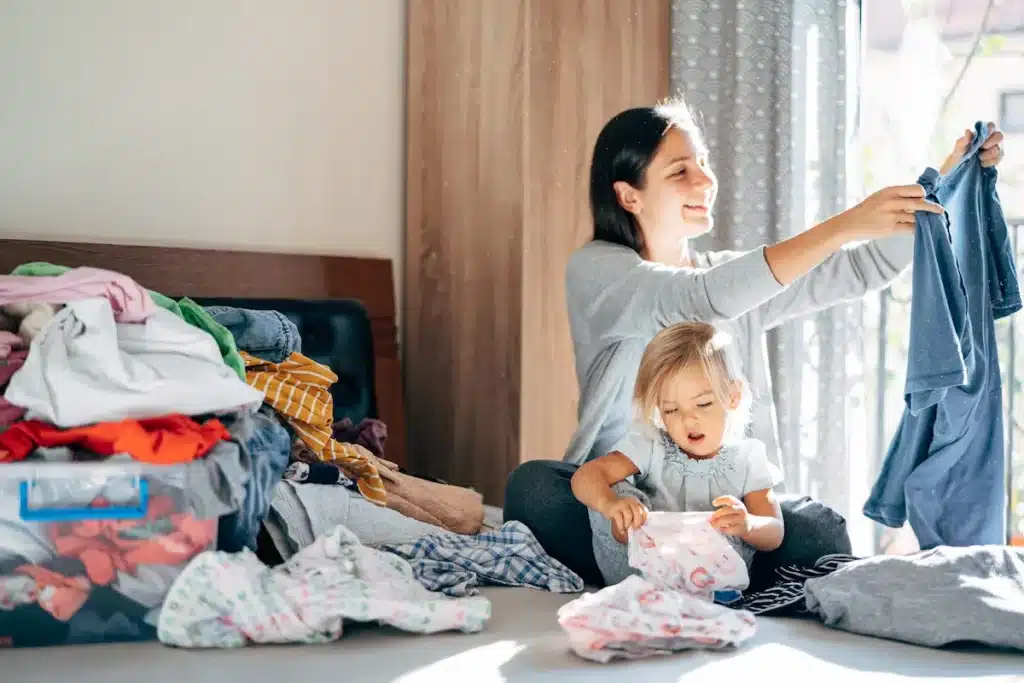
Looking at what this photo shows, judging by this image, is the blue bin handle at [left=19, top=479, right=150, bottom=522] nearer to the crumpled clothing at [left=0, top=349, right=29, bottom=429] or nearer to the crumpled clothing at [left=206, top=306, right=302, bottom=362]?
the crumpled clothing at [left=0, top=349, right=29, bottom=429]

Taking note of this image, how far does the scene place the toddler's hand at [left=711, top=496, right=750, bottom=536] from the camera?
5.95ft

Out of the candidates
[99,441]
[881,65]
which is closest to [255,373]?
[99,441]

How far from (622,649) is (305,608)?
0.42 meters

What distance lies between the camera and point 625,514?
1846 millimetres

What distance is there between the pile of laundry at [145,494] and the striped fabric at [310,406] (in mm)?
111

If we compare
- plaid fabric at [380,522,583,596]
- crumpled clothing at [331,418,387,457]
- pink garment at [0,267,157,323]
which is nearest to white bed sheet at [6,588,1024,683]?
plaid fabric at [380,522,583,596]

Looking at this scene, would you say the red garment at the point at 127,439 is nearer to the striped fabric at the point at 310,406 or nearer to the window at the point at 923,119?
the striped fabric at the point at 310,406

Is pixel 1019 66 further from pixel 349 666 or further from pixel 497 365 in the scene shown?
pixel 349 666

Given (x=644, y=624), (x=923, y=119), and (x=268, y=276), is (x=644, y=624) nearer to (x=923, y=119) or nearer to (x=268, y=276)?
(x=268, y=276)

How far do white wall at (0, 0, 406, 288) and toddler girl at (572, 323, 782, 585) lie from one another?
126cm

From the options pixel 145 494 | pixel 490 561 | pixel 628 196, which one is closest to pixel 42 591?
pixel 145 494

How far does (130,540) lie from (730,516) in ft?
2.84

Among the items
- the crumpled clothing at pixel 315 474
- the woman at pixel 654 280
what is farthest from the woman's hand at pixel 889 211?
the crumpled clothing at pixel 315 474

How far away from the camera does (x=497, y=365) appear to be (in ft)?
9.32
